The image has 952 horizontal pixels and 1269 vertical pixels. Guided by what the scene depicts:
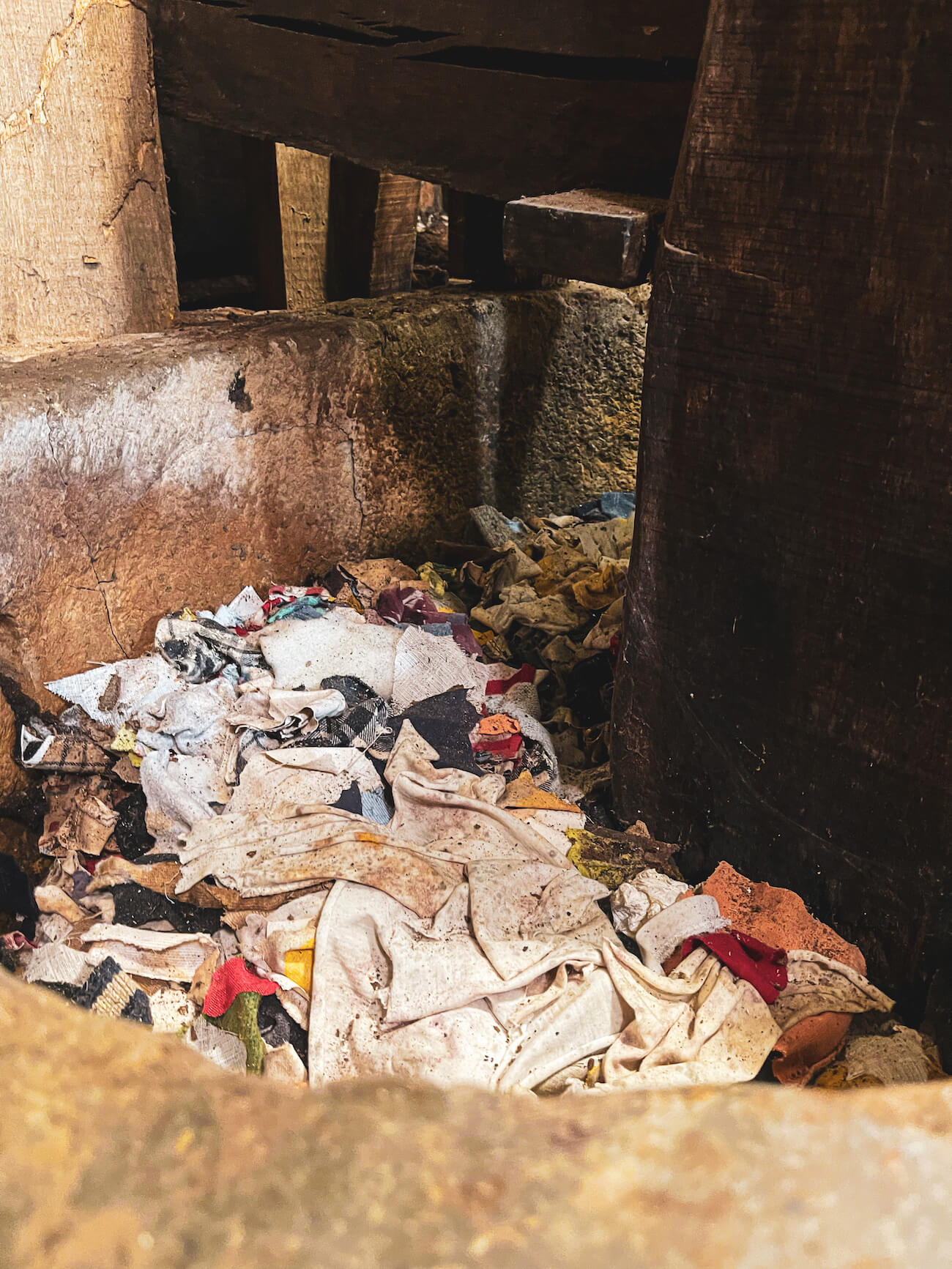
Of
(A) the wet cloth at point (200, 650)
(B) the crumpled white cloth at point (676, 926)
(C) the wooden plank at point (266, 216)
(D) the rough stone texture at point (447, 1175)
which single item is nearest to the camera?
(D) the rough stone texture at point (447, 1175)

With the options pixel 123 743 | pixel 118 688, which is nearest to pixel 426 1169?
pixel 123 743

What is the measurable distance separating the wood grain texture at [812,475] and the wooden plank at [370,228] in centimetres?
256

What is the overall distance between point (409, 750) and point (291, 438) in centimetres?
96

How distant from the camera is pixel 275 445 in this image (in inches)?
107

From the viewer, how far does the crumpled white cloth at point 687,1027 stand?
1.65m

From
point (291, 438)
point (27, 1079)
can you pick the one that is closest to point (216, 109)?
point (291, 438)

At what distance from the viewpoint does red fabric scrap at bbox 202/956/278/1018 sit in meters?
1.77

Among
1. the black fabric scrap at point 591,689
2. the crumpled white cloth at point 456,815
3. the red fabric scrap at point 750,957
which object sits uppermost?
the black fabric scrap at point 591,689

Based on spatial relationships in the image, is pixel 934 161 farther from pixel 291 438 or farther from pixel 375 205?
pixel 375 205

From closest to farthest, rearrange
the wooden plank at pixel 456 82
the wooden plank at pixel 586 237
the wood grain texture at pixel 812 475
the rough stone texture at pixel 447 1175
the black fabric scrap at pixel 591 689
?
the rough stone texture at pixel 447 1175, the wood grain texture at pixel 812 475, the wooden plank at pixel 586 237, the wooden plank at pixel 456 82, the black fabric scrap at pixel 591 689

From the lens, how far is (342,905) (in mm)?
1890

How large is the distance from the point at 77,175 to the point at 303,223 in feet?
6.17

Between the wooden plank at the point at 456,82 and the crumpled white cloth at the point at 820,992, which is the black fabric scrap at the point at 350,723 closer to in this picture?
the crumpled white cloth at the point at 820,992

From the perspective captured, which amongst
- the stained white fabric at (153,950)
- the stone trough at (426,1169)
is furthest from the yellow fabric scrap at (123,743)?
the stone trough at (426,1169)
